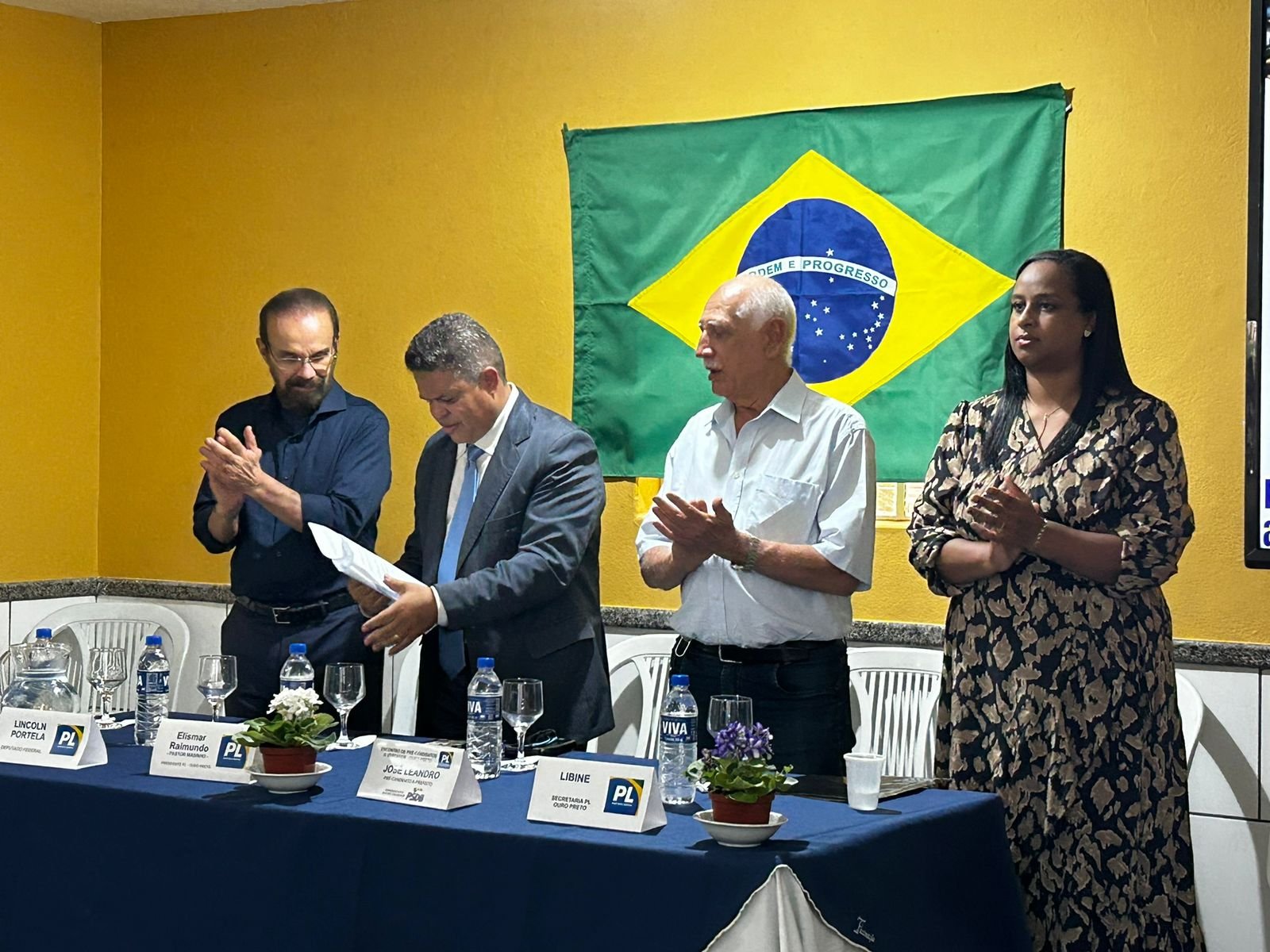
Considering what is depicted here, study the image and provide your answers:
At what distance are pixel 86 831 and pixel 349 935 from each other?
58 cm

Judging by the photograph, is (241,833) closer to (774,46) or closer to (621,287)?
(621,287)

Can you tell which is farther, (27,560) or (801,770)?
(27,560)

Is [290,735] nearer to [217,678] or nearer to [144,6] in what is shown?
[217,678]

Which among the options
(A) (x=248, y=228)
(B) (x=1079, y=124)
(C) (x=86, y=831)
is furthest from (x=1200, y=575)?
(A) (x=248, y=228)

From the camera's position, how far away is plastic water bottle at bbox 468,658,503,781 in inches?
111

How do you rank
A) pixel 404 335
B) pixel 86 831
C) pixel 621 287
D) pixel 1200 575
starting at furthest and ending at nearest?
pixel 404 335, pixel 621 287, pixel 1200 575, pixel 86 831

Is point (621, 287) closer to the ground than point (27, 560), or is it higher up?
higher up

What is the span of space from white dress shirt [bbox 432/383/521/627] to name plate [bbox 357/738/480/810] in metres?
1.03

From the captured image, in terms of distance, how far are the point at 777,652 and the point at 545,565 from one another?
542 mm

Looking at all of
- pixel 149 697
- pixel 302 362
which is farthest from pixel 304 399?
pixel 149 697

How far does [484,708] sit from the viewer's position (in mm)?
2850

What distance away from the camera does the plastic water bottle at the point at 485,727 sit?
2832 mm

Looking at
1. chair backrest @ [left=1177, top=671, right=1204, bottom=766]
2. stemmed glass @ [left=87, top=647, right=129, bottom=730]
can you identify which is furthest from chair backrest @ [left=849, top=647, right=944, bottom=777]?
stemmed glass @ [left=87, top=647, right=129, bottom=730]

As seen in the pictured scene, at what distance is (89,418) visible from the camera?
5.46m
